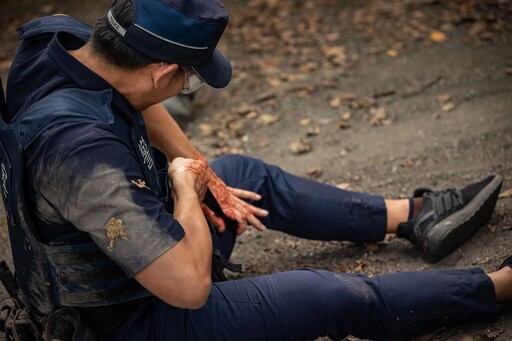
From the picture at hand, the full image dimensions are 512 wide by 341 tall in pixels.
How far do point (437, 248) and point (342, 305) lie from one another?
0.93 meters

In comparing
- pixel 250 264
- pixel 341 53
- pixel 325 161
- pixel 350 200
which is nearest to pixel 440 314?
pixel 350 200

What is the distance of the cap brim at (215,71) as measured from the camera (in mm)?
2658

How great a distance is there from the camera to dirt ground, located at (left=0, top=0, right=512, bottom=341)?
3873mm

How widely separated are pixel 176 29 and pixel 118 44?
226mm

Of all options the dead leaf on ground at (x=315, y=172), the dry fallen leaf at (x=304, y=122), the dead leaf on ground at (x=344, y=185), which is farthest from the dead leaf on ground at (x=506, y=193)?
the dry fallen leaf at (x=304, y=122)

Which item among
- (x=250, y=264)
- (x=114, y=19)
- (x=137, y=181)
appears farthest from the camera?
(x=250, y=264)

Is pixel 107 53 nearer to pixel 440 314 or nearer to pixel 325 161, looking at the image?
pixel 440 314

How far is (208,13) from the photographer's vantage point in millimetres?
2545

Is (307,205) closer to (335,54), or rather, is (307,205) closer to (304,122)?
(304,122)

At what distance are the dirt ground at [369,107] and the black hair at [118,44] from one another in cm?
176

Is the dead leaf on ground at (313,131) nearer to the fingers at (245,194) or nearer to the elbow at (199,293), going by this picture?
the fingers at (245,194)

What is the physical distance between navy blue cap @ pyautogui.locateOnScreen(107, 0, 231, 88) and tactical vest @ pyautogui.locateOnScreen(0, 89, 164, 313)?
25cm

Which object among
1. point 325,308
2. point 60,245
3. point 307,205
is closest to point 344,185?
point 307,205

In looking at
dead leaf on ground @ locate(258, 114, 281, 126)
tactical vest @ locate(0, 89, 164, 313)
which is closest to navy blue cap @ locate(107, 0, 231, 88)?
tactical vest @ locate(0, 89, 164, 313)
